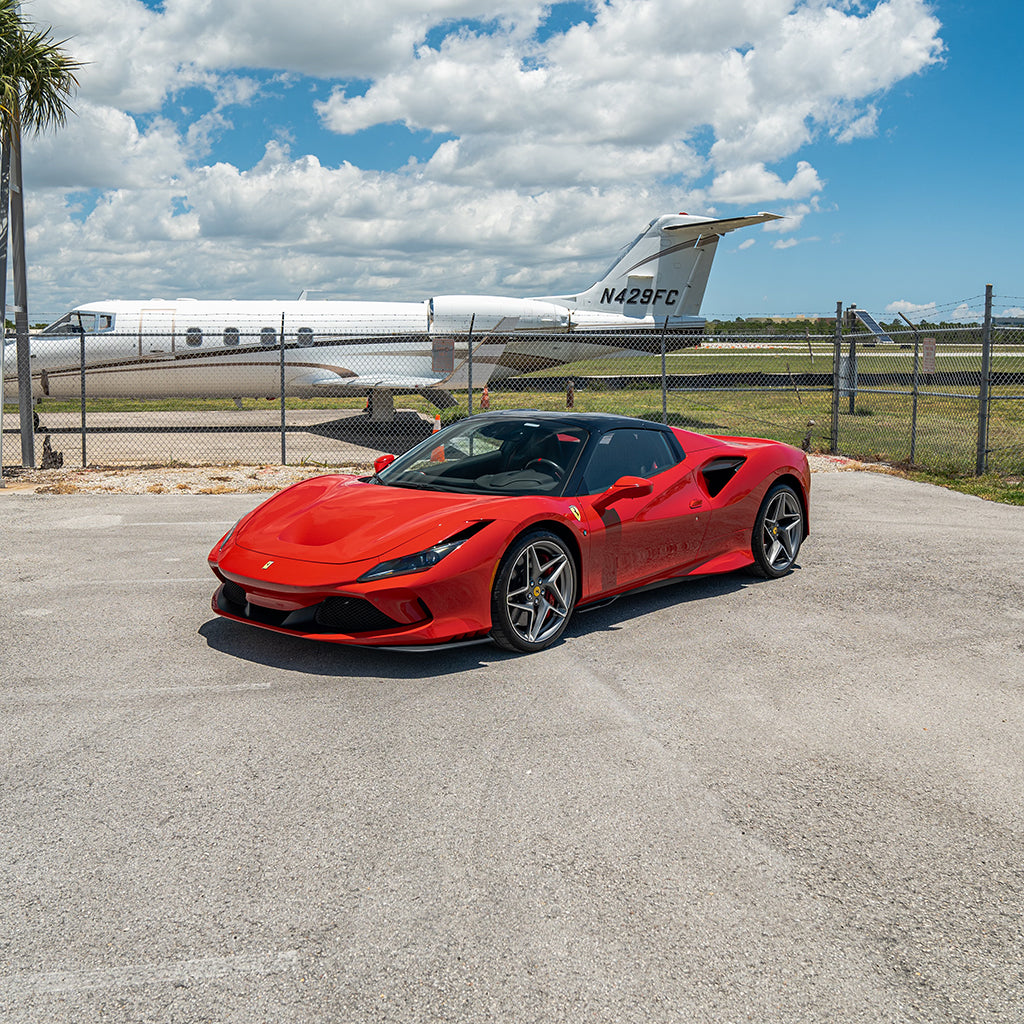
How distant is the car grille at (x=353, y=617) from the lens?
4855 mm

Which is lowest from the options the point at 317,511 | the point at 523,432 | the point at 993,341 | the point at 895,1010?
the point at 895,1010

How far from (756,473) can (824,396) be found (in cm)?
3028

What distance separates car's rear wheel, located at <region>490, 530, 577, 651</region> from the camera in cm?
516

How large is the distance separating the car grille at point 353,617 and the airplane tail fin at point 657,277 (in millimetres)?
21220

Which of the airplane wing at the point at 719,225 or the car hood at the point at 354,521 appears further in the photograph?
the airplane wing at the point at 719,225

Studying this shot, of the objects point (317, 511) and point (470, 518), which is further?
point (317, 511)

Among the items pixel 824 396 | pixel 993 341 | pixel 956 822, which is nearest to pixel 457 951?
pixel 956 822

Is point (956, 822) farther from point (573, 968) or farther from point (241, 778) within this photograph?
point (241, 778)

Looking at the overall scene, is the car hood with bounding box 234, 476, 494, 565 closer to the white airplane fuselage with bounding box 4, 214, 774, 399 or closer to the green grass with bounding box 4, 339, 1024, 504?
the green grass with bounding box 4, 339, 1024, 504

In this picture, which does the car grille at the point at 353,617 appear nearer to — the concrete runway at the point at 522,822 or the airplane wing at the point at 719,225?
the concrete runway at the point at 522,822

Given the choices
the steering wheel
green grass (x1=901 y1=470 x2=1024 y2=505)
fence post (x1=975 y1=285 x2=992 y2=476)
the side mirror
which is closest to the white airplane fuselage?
green grass (x1=901 y1=470 x2=1024 y2=505)

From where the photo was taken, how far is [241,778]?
3.75 metres

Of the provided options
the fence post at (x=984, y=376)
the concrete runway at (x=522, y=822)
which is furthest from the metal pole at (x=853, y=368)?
the concrete runway at (x=522, y=822)

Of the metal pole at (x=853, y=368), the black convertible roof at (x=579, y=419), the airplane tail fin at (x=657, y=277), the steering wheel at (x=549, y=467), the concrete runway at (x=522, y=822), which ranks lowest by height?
the concrete runway at (x=522, y=822)
